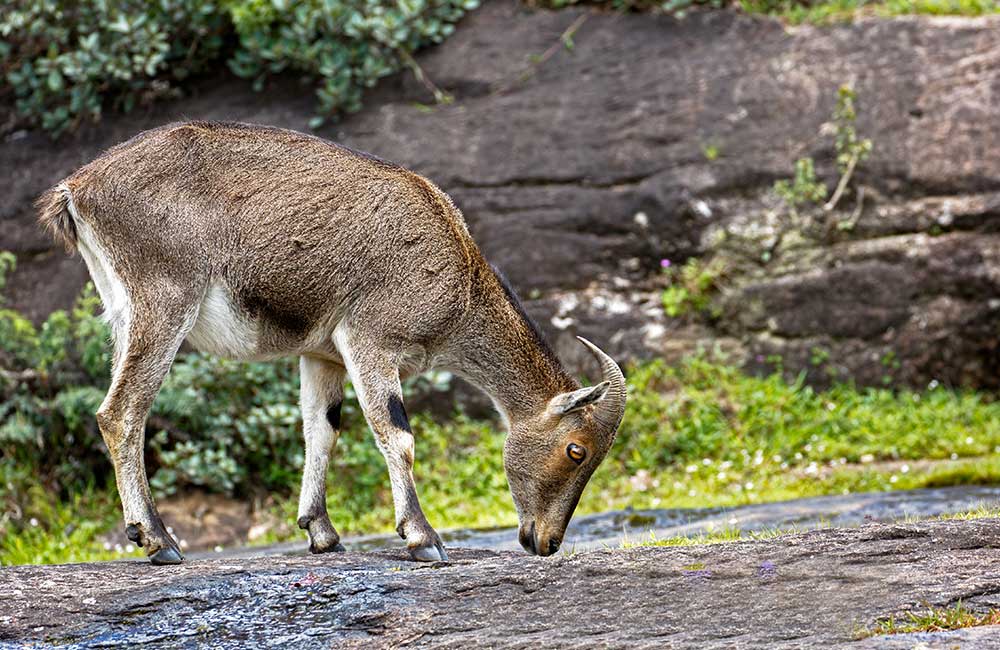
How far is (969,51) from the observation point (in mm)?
13141

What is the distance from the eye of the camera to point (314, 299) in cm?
707

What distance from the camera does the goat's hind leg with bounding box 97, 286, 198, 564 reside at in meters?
6.66

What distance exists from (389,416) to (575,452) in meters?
1.20

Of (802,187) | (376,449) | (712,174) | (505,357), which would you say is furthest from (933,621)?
(712,174)

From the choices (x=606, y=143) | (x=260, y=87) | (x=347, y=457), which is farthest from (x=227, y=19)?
(x=347, y=457)

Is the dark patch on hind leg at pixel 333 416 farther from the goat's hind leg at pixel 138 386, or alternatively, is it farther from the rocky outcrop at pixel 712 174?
the rocky outcrop at pixel 712 174

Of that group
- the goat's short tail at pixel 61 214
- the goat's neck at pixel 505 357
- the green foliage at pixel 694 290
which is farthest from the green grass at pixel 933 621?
the green foliage at pixel 694 290

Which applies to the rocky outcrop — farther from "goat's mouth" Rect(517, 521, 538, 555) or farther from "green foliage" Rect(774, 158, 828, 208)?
"goat's mouth" Rect(517, 521, 538, 555)

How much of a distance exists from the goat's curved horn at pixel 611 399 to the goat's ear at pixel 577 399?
0.14 feet

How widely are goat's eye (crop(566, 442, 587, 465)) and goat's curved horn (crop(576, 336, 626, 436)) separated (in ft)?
0.67

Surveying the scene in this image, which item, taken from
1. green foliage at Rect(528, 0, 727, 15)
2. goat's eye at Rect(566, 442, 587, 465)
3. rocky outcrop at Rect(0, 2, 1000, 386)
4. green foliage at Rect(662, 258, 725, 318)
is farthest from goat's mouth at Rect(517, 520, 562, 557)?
green foliage at Rect(528, 0, 727, 15)

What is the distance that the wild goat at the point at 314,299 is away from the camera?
676 cm

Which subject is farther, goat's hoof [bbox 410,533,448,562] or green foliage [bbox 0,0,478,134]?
green foliage [bbox 0,0,478,134]

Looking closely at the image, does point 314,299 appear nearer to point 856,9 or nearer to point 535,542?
point 535,542
